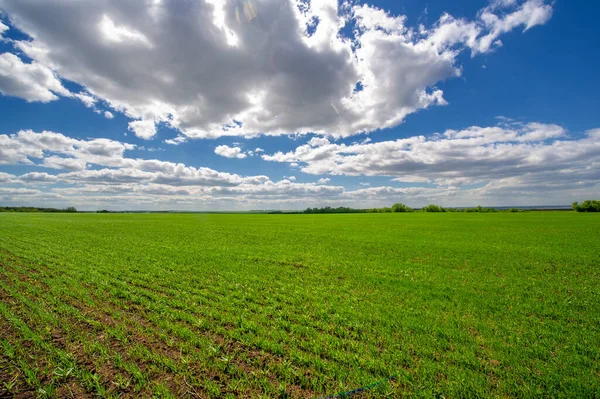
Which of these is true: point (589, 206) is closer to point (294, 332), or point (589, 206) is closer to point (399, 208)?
point (399, 208)

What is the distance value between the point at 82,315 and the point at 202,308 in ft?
11.2

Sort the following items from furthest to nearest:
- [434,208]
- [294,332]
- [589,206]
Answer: [434,208] < [589,206] < [294,332]

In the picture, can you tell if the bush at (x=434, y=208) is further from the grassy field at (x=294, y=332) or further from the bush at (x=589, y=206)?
the grassy field at (x=294, y=332)

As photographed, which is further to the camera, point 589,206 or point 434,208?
point 434,208

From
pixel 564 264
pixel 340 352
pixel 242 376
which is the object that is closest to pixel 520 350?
pixel 340 352

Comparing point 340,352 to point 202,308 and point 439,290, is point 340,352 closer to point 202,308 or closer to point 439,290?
point 202,308

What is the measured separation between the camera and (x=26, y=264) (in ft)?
44.6

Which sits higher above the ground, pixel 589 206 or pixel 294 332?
pixel 589 206

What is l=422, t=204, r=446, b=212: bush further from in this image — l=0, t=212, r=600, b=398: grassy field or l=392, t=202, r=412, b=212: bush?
l=0, t=212, r=600, b=398: grassy field

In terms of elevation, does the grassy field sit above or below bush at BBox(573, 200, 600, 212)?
below

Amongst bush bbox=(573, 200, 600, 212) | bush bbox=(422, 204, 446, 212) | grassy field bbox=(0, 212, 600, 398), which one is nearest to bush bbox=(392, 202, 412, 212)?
bush bbox=(422, 204, 446, 212)

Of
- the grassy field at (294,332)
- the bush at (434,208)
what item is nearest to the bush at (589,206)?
the bush at (434,208)

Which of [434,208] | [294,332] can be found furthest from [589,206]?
[294,332]

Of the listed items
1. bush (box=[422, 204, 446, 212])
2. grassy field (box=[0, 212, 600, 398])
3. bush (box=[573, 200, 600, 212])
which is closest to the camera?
grassy field (box=[0, 212, 600, 398])
